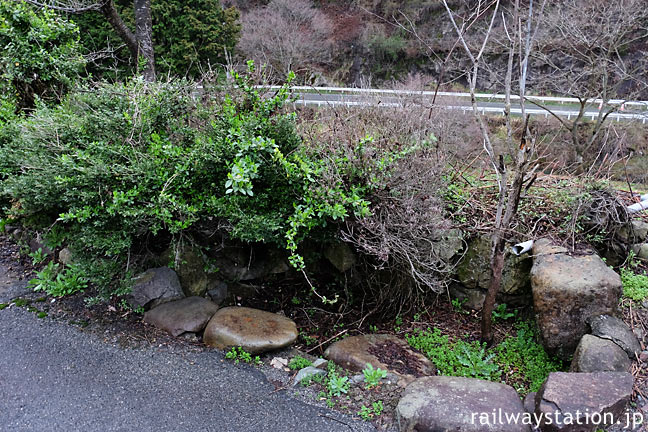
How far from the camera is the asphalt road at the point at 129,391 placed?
8.65ft

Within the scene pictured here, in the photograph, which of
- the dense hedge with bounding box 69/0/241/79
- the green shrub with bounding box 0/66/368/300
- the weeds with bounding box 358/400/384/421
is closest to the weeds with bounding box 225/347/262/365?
the green shrub with bounding box 0/66/368/300

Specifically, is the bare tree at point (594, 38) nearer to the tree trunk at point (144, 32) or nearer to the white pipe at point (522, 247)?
the white pipe at point (522, 247)

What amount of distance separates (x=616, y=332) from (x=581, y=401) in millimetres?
1002

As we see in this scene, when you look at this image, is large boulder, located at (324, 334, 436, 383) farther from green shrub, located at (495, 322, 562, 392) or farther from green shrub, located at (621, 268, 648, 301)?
green shrub, located at (621, 268, 648, 301)

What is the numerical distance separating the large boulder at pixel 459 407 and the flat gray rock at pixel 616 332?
1.01 meters

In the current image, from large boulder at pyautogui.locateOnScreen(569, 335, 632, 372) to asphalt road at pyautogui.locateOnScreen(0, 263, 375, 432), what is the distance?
1607mm

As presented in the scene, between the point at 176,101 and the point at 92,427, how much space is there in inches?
104

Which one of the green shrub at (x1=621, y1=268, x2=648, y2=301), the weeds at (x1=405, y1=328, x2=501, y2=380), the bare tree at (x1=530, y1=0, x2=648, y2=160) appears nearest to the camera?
the weeds at (x1=405, y1=328, x2=501, y2=380)

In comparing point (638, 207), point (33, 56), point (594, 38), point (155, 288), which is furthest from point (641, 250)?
point (594, 38)

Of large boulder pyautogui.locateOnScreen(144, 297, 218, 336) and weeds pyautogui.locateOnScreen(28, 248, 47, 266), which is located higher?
weeds pyautogui.locateOnScreen(28, 248, 47, 266)

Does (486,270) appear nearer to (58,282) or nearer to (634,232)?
(634,232)

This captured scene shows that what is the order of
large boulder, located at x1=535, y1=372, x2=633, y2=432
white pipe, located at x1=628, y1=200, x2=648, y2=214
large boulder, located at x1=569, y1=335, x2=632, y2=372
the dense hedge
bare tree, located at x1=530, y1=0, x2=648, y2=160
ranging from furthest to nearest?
the dense hedge, bare tree, located at x1=530, y1=0, x2=648, y2=160, white pipe, located at x1=628, y1=200, x2=648, y2=214, large boulder, located at x1=569, y1=335, x2=632, y2=372, large boulder, located at x1=535, y1=372, x2=633, y2=432

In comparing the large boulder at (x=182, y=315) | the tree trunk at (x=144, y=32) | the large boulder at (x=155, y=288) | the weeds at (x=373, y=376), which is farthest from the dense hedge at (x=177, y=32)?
the weeds at (x=373, y=376)

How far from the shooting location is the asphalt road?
8.65 ft
